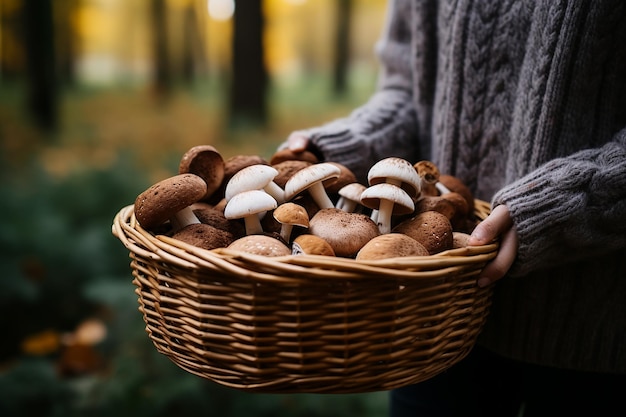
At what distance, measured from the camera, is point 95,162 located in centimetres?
509

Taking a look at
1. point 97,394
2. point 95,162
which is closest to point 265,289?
point 97,394

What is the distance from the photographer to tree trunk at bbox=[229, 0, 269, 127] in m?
5.01

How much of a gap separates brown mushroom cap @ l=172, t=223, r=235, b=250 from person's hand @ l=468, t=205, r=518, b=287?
0.47 metres

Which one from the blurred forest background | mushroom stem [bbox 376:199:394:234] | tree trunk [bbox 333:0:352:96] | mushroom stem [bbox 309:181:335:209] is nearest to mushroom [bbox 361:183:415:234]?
mushroom stem [bbox 376:199:394:234]

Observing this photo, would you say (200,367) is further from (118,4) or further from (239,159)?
(118,4)

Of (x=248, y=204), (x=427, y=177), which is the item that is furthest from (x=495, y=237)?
(x=248, y=204)

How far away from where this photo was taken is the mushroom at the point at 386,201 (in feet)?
3.55

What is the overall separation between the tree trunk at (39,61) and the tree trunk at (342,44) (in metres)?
3.04

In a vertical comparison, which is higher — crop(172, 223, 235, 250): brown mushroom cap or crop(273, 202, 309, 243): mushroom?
crop(273, 202, 309, 243): mushroom

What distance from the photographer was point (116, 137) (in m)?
5.48

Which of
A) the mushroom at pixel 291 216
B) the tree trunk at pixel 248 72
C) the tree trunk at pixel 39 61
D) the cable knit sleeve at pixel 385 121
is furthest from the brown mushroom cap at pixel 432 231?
the tree trunk at pixel 39 61

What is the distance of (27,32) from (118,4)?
3473 mm

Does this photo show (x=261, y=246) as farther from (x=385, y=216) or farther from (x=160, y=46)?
(x=160, y=46)

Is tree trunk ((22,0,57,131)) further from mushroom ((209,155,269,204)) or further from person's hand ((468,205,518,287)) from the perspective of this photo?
person's hand ((468,205,518,287))
